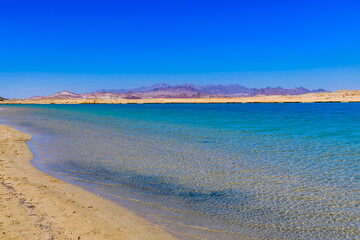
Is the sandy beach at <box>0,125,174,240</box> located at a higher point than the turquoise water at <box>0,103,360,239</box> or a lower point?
higher

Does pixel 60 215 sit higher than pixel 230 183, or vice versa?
pixel 60 215

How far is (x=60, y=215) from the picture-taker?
5625 mm

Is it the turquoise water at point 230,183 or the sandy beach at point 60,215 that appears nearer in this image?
the sandy beach at point 60,215

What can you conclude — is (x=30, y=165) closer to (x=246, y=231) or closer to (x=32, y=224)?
(x=32, y=224)

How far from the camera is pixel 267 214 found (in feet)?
20.1

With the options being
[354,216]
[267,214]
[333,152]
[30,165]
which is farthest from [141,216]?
[333,152]

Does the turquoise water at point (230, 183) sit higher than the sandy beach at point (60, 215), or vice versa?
the sandy beach at point (60, 215)

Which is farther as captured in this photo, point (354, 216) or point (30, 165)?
point (30, 165)

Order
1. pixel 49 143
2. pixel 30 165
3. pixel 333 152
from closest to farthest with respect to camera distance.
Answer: pixel 30 165 < pixel 333 152 < pixel 49 143

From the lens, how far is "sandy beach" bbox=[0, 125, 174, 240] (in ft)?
16.1

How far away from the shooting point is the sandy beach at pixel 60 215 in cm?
489

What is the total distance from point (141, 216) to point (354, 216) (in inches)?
177

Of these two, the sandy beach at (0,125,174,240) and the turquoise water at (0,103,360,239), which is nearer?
the sandy beach at (0,125,174,240)

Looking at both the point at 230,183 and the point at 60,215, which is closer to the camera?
the point at 60,215
